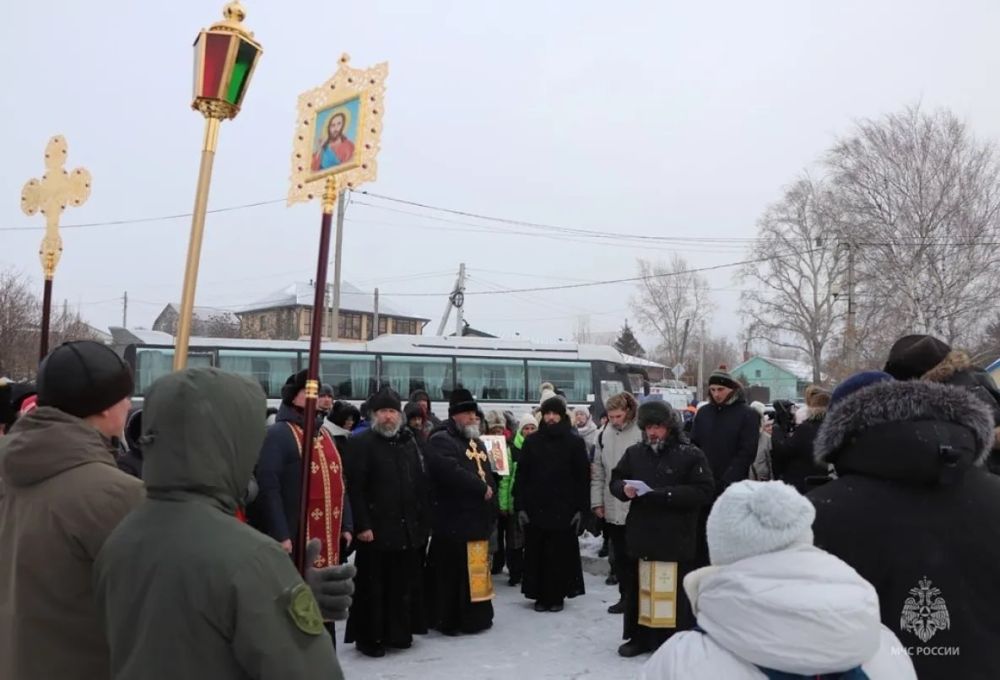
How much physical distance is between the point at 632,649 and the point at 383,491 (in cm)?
219

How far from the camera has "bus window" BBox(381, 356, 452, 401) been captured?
22.9 meters

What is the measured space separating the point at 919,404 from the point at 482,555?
5183mm

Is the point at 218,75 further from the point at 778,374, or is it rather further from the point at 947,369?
the point at 778,374

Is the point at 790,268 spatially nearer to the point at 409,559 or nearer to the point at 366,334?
the point at 409,559

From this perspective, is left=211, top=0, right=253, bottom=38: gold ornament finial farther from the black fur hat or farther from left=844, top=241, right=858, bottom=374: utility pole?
left=844, top=241, right=858, bottom=374: utility pole

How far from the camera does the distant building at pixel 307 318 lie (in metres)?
64.4

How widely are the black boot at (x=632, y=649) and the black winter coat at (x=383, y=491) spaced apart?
1.73m

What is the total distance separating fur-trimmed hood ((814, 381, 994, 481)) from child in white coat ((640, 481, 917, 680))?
1.73 ft

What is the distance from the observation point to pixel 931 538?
2.13m

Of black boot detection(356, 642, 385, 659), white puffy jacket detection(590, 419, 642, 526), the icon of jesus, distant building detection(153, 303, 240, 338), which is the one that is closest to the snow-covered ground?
black boot detection(356, 642, 385, 659)

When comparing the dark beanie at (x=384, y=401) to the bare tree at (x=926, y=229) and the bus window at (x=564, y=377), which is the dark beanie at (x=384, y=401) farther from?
the bare tree at (x=926, y=229)

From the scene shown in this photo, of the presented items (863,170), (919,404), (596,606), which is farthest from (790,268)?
(919,404)

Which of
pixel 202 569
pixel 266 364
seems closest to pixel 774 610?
pixel 202 569

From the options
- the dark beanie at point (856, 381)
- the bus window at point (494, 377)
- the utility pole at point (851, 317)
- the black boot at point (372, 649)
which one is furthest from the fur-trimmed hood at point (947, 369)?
the utility pole at point (851, 317)
